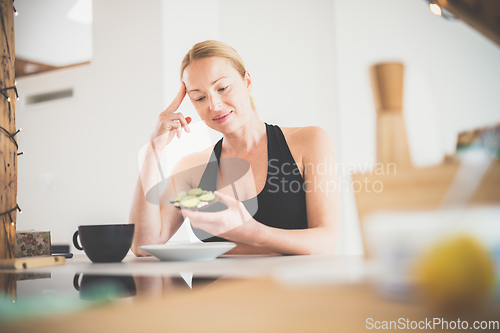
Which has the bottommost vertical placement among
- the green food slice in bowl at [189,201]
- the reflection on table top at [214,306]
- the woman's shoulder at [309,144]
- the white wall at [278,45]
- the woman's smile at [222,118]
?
the reflection on table top at [214,306]

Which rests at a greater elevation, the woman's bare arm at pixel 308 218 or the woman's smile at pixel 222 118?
the woman's smile at pixel 222 118

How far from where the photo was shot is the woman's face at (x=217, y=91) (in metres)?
1.37

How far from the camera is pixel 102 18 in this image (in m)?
3.17

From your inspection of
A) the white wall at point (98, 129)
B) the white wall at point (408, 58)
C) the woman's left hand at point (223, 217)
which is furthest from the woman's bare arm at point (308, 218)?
the white wall at point (98, 129)

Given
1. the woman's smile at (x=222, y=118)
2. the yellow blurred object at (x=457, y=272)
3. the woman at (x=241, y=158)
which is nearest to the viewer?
the yellow blurred object at (x=457, y=272)

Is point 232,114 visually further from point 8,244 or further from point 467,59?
point 467,59

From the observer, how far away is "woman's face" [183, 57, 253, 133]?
4.51 feet

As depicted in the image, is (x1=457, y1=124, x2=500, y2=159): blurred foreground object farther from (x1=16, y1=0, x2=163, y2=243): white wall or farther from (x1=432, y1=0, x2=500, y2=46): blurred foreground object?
(x1=16, y1=0, x2=163, y2=243): white wall

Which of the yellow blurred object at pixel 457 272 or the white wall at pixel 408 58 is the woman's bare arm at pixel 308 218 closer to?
the yellow blurred object at pixel 457 272

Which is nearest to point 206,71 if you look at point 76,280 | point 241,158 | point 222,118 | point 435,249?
point 222,118

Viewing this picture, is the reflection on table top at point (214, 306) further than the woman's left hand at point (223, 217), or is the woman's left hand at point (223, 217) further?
the woman's left hand at point (223, 217)

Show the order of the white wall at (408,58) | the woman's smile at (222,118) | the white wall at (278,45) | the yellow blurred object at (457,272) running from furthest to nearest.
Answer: the white wall at (278,45) < the white wall at (408,58) < the woman's smile at (222,118) < the yellow blurred object at (457,272)

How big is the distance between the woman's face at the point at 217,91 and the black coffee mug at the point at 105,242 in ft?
2.35

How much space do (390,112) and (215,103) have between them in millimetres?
1102
